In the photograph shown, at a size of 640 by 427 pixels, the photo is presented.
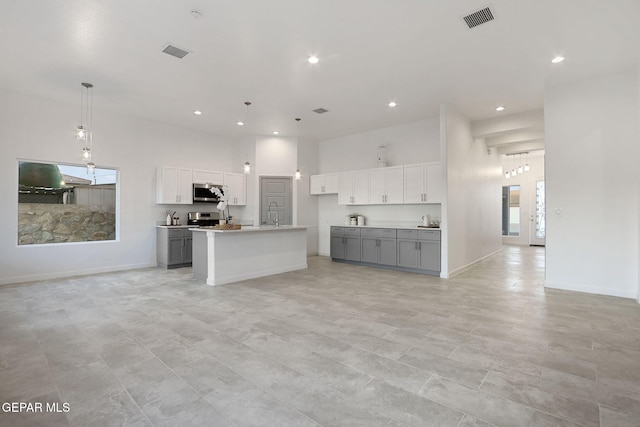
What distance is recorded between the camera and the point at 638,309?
3.94 metres

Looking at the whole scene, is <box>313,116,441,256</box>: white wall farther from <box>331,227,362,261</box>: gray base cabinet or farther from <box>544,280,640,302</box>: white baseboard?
<box>544,280,640,302</box>: white baseboard

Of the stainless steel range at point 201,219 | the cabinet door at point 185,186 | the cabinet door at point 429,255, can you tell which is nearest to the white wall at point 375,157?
the cabinet door at point 429,255

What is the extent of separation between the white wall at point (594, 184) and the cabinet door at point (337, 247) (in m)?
4.03

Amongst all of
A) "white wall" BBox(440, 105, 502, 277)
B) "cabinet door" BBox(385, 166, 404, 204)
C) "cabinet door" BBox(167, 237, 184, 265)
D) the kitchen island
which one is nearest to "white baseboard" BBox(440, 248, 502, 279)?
"white wall" BBox(440, 105, 502, 277)

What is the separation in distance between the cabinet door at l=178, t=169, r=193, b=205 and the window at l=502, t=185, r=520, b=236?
442 inches

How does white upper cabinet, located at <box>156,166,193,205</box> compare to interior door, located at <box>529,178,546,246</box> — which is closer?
white upper cabinet, located at <box>156,166,193,205</box>

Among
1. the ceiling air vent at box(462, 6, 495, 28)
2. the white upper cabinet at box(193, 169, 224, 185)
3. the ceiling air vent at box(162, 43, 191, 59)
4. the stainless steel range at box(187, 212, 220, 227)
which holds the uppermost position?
the ceiling air vent at box(162, 43, 191, 59)

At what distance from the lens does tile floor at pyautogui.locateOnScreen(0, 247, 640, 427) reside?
6.30 ft

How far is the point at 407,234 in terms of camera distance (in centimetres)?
643

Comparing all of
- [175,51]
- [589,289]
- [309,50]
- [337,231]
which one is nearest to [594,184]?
[589,289]

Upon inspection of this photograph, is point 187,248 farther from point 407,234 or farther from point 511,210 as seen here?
point 511,210

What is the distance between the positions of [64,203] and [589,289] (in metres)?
9.09

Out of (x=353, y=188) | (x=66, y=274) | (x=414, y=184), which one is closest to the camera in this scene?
(x=66, y=274)

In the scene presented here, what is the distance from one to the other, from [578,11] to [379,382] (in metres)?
3.97
